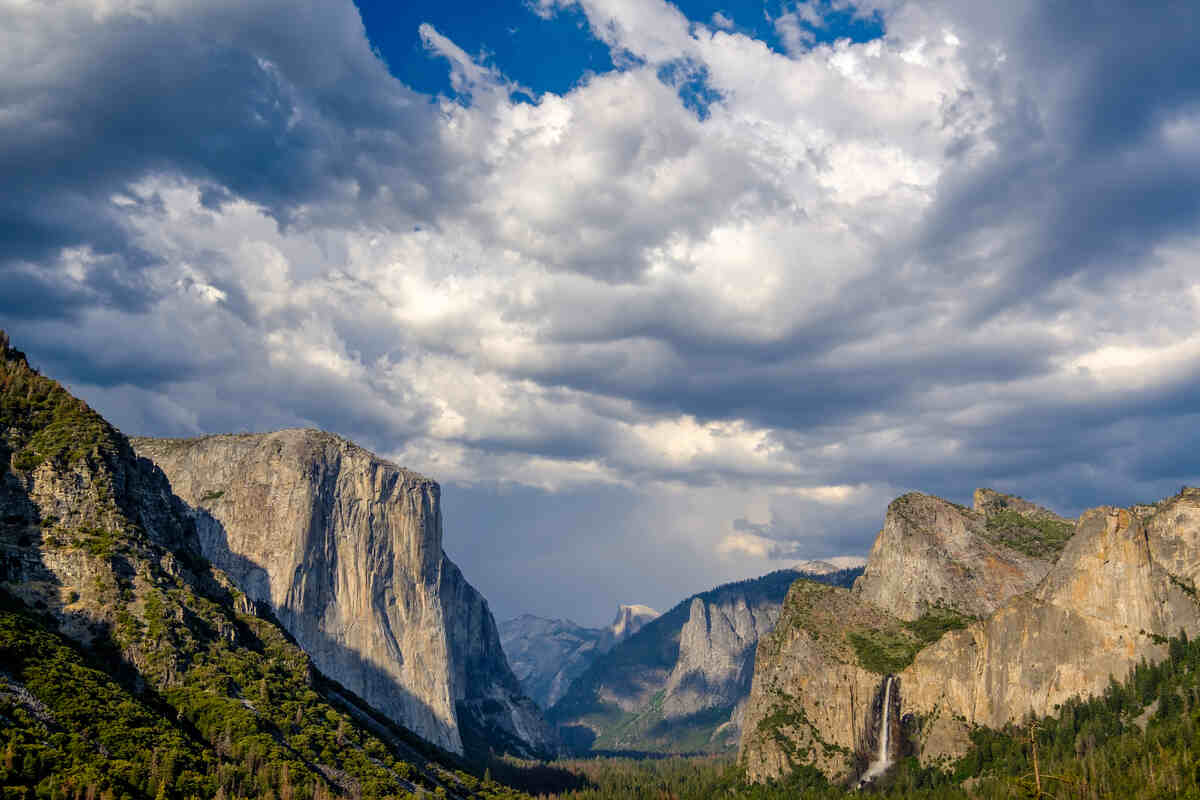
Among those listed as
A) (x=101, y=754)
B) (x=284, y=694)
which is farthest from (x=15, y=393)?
(x=101, y=754)

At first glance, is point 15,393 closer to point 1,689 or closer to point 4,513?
point 4,513

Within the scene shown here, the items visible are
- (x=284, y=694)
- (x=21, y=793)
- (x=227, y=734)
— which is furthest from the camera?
(x=284, y=694)

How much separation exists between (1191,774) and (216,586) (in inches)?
7817

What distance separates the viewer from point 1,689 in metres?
108

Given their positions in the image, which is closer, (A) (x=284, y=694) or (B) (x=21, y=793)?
(B) (x=21, y=793)

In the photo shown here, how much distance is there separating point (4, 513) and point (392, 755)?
7895 centimetres

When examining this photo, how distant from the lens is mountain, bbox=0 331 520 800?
110688mm

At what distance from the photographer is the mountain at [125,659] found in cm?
11069

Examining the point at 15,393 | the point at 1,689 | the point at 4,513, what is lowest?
the point at 1,689

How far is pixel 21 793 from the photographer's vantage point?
9375 centimetres

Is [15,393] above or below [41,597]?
above

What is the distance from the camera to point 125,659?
140m

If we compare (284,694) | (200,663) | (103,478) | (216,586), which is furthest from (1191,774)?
(103,478)

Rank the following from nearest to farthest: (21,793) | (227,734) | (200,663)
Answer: (21,793)
(227,734)
(200,663)
